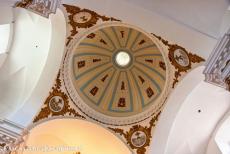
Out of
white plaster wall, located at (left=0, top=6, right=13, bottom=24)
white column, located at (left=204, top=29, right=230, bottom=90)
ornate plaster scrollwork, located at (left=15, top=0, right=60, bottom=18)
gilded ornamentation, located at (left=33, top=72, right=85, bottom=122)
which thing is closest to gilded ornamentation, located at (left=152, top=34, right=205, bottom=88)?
white column, located at (left=204, top=29, right=230, bottom=90)

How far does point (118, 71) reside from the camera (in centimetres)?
1131

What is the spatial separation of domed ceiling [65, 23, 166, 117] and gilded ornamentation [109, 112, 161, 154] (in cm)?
55

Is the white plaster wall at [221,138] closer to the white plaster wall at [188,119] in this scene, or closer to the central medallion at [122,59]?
the white plaster wall at [188,119]

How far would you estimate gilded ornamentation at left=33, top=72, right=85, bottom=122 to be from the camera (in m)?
9.84

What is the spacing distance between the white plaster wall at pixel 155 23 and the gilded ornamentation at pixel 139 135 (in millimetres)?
3246

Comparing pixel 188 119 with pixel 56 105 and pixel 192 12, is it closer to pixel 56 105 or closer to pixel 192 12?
pixel 56 105

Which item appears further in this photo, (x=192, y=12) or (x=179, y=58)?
(x=179, y=58)

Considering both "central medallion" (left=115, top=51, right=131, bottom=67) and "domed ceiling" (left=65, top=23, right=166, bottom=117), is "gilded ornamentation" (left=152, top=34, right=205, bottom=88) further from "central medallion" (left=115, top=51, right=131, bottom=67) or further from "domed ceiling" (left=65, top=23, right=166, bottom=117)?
"central medallion" (left=115, top=51, right=131, bottom=67)

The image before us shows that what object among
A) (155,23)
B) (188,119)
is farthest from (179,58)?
(155,23)

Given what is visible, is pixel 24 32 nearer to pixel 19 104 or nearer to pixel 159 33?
pixel 19 104

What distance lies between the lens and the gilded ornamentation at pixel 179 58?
878 centimetres

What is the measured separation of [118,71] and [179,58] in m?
2.59

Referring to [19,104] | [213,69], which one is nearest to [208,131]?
[213,69]

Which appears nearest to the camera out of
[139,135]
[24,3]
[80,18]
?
[24,3]
